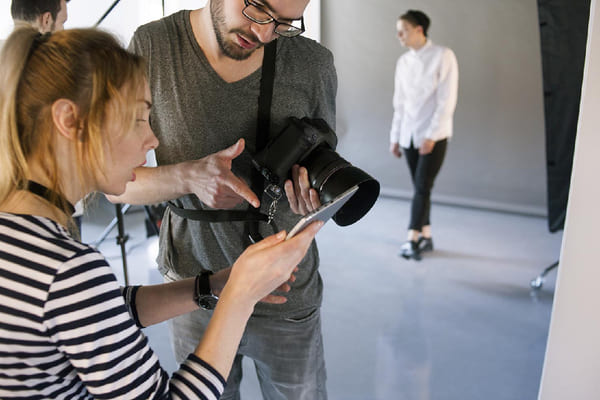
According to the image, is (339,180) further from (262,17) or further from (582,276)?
(582,276)

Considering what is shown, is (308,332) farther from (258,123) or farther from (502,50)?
(502,50)

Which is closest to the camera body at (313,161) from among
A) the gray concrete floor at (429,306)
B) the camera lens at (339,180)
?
the camera lens at (339,180)

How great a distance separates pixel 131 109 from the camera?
722 millimetres

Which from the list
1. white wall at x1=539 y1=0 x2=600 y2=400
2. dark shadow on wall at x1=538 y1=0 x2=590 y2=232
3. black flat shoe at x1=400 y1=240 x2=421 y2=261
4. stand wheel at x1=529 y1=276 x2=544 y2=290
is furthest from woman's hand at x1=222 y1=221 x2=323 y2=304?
black flat shoe at x1=400 y1=240 x2=421 y2=261

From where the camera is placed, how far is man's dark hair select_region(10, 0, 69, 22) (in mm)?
1422

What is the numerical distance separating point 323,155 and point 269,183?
0.14 meters

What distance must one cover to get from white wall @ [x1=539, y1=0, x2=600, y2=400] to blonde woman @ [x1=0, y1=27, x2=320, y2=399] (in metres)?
0.81

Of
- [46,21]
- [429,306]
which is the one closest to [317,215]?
[46,21]

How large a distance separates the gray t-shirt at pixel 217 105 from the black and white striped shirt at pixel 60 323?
471 millimetres

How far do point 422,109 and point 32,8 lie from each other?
2219mm

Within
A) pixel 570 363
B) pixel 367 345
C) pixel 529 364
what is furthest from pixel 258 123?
pixel 529 364

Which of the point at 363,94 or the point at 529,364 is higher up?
the point at 363,94

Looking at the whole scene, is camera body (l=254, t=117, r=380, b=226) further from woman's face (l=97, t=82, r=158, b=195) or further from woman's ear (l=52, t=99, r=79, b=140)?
woman's ear (l=52, t=99, r=79, b=140)

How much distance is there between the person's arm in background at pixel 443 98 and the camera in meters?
3.01
